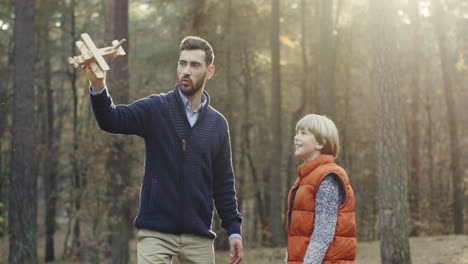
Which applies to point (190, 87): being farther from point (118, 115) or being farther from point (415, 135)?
point (415, 135)

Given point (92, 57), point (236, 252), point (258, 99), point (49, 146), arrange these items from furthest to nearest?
point (258, 99) < point (49, 146) < point (236, 252) < point (92, 57)

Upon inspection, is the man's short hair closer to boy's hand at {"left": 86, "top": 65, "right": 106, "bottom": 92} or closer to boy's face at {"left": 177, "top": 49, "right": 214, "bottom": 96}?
boy's face at {"left": 177, "top": 49, "right": 214, "bottom": 96}

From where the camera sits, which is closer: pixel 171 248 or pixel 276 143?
pixel 171 248

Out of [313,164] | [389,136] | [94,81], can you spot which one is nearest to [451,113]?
[389,136]

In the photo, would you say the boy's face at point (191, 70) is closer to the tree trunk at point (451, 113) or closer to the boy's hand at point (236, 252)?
the boy's hand at point (236, 252)

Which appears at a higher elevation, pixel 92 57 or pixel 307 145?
pixel 92 57

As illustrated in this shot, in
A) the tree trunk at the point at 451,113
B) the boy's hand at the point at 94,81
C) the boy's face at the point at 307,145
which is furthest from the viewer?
the tree trunk at the point at 451,113

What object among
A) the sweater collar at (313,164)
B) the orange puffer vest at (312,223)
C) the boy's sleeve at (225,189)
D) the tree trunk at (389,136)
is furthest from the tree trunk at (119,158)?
the orange puffer vest at (312,223)

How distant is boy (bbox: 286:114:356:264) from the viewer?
13.5 feet

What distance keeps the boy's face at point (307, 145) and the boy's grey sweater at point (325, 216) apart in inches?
10.1

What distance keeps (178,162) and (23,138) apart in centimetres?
1192

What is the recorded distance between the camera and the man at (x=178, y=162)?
455 centimetres

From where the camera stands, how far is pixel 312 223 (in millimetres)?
4207

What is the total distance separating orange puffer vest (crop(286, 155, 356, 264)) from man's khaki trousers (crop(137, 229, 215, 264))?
2.32 feet
